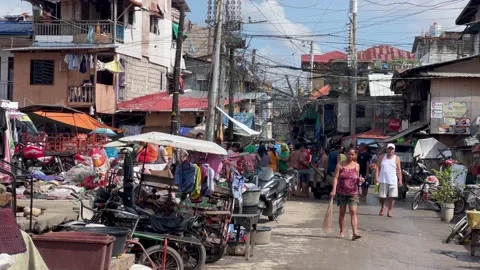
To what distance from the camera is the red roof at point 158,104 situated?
120 feet

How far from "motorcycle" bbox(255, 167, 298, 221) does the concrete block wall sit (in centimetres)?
2253

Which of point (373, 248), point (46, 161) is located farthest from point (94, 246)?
point (46, 161)

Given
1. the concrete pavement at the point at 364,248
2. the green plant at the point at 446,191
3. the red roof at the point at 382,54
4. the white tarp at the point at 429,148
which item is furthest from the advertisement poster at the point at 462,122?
the red roof at the point at 382,54

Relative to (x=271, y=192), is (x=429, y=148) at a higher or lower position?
higher

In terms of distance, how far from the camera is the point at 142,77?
134 ft

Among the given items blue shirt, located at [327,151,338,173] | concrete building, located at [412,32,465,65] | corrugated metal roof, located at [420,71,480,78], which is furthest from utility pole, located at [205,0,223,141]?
concrete building, located at [412,32,465,65]

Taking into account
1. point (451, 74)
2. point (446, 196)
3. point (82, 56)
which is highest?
point (82, 56)

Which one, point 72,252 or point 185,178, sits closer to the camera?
point 72,252

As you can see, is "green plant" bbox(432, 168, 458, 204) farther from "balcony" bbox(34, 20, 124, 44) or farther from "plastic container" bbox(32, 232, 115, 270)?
"balcony" bbox(34, 20, 124, 44)

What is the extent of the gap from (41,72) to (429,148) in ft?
67.4

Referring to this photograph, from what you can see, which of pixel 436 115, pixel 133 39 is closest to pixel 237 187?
pixel 436 115

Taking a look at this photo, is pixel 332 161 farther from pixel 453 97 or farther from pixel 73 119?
pixel 73 119

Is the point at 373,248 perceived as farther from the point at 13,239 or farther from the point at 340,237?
the point at 13,239

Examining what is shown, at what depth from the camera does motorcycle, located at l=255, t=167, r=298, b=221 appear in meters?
15.3
